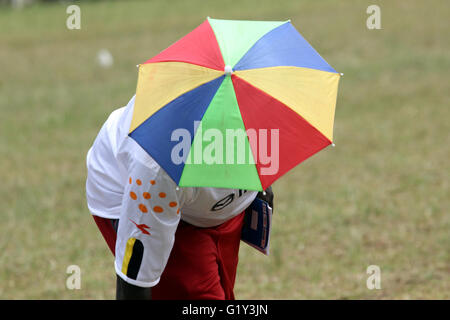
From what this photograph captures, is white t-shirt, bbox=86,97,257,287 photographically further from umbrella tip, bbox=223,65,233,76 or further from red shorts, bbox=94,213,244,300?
umbrella tip, bbox=223,65,233,76

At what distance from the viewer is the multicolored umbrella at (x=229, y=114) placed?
88.3 inches

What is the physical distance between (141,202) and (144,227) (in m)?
0.10

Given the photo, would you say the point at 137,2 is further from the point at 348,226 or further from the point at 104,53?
the point at 348,226

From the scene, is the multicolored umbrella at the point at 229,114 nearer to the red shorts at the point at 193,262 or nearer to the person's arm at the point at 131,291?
the person's arm at the point at 131,291

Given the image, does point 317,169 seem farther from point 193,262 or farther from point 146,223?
point 146,223

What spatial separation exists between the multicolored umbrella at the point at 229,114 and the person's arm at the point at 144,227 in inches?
3.8

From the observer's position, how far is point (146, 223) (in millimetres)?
2357

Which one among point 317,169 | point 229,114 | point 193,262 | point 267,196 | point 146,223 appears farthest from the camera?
point 317,169

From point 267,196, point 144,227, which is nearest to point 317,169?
point 267,196

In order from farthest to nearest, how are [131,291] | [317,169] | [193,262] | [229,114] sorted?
[317,169] → [193,262] → [131,291] → [229,114]

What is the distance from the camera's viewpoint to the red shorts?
2830mm

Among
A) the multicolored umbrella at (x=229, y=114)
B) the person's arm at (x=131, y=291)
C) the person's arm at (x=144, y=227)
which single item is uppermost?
the multicolored umbrella at (x=229, y=114)

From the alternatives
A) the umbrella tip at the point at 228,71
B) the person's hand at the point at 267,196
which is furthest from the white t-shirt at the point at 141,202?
the umbrella tip at the point at 228,71

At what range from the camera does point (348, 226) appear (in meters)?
5.14
